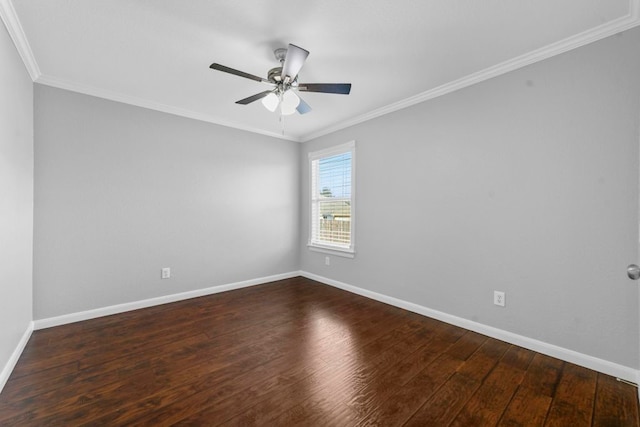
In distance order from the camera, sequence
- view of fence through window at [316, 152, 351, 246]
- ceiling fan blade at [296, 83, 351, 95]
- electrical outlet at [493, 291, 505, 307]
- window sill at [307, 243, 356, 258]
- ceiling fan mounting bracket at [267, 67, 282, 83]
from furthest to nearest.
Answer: view of fence through window at [316, 152, 351, 246]
window sill at [307, 243, 356, 258]
electrical outlet at [493, 291, 505, 307]
ceiling fan mounting bracket at [267, 67, 282, 83]
ceiling fan blade at [296, 83, 351, 95]

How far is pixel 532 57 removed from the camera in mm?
2211

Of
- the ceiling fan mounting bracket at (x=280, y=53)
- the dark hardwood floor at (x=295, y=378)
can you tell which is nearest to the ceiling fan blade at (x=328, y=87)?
the ceiling fan mounting bracket at (x=280, y=53)

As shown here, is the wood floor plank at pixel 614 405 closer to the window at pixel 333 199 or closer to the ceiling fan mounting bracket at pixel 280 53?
the window at pixel 333 199

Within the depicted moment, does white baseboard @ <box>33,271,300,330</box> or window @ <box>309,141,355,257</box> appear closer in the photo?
white baseboard @ <box>33,271,300,330</box>

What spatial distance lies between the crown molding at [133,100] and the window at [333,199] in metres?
1.13

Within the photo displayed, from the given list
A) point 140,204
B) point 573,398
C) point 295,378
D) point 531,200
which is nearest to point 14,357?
point 140,204

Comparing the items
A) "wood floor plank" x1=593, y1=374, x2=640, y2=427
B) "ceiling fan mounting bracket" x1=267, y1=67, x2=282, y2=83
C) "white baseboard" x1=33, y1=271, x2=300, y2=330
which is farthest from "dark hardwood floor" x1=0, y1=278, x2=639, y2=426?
"ceiling fan mounting bracket" x1=267, y1=67, x2=282, y2=83

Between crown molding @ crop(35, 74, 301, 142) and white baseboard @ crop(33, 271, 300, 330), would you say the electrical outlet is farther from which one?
crown molding @ crop(35, 74, 301, 142)

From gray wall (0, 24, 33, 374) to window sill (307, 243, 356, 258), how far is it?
3.20 meters

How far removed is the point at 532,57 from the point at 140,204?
4.07m

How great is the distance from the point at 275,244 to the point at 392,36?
3.25 m

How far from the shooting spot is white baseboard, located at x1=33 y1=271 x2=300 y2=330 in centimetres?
266

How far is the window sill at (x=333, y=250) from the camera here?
383 cm

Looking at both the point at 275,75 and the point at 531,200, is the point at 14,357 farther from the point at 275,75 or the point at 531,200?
the point at 531,200
